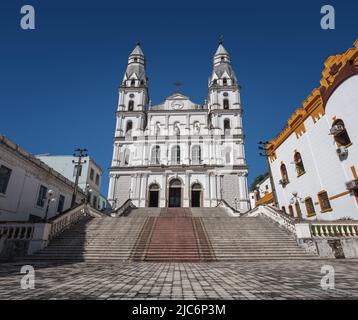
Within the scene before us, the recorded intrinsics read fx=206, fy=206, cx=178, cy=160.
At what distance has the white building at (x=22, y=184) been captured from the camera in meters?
15.0

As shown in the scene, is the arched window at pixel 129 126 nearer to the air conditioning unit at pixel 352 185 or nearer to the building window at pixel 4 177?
the building window at pixel 4 177

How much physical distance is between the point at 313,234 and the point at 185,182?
17728 mm

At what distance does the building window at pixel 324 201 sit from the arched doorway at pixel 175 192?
642 inches

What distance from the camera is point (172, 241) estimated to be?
35.1 ft

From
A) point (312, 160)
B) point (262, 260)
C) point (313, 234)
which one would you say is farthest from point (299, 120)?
point (262, 260)

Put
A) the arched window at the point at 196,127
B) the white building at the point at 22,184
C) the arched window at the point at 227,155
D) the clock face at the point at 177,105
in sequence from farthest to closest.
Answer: the clock face at the point at 177,105, the arched window at the point at 196,127, the arched window at the point at 227,155, the white building at the point at 22,184

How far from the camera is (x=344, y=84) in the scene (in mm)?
12016

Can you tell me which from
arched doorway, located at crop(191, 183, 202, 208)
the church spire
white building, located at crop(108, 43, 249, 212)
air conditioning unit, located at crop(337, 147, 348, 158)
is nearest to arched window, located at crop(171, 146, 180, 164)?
white building, located at crop(108, 43, 249, 212)

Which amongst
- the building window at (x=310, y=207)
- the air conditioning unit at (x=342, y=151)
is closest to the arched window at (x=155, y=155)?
the building window at (x=310, y=207)

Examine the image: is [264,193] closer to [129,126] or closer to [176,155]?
[176,155]

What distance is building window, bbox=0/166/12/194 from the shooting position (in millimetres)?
14800

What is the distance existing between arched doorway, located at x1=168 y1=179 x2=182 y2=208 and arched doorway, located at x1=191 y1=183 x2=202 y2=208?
1.72 metres

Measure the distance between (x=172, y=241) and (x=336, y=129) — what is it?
454 inches
